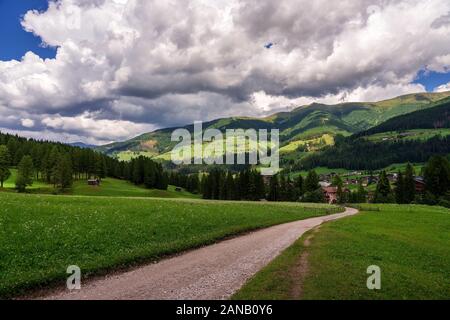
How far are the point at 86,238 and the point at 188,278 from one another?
10.4 metres

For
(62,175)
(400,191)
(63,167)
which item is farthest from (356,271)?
(400,191)

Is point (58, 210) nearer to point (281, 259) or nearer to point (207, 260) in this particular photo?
point (207, 260)

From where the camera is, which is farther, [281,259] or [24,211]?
[24,211]

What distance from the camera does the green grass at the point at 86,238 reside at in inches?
688

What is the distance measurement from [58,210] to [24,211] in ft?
10.7

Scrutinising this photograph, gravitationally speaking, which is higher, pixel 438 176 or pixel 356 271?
pixel 438 176

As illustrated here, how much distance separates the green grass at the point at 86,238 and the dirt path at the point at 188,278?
4.99 ft

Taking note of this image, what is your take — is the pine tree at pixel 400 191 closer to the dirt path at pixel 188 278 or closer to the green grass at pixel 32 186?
the dirt path at pixel 188 278

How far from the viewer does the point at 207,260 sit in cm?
2153

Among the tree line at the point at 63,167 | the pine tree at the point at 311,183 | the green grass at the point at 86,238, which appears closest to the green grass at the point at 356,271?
the green grass at the point at 86,238

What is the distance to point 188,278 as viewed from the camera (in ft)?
56.2

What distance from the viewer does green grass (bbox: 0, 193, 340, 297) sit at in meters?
17.5

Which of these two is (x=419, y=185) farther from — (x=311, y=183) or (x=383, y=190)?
(x=311, y=183)
